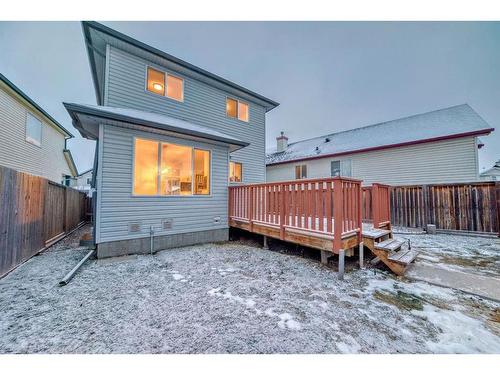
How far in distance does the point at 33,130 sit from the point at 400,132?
19.2 m

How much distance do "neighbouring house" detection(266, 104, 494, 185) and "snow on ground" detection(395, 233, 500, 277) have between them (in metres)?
4.06

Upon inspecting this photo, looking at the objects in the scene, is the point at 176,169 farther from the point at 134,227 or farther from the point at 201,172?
the point at 134,227

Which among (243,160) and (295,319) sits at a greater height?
(243,160)

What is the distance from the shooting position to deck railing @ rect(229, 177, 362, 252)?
3.44 m

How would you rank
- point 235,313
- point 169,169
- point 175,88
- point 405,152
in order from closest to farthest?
point 235,313 < point 169,169 < point 175,88 < point 405,152

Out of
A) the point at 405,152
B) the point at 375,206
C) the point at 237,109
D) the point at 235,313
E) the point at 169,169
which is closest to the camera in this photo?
the point at 235,313

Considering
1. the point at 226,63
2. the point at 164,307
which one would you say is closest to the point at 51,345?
the point at 164,307

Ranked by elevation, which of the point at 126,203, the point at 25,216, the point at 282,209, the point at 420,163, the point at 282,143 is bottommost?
the point at 25,216

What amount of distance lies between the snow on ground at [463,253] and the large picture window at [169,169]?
5735 millimetres

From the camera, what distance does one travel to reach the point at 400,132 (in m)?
11.1

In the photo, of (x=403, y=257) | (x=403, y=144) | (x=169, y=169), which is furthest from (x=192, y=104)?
(x=403, y=144)
